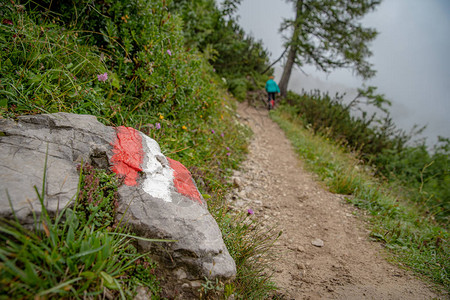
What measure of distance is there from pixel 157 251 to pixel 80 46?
2.73 m

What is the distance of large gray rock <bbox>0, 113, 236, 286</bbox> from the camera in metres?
1.29

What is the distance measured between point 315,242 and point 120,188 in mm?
2588

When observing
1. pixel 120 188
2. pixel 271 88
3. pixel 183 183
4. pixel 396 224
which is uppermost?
pixel 271 88

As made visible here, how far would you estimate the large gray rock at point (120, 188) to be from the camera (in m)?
1.29

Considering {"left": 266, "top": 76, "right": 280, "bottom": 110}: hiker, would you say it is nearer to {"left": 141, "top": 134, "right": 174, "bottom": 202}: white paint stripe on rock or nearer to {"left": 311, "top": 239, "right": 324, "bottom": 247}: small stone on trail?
{"left": 311, "top": 239, "right": 324, "bottom": 247}: small stone on trail

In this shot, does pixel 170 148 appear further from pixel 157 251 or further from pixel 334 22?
pixel 334 22

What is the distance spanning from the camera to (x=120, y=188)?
1.68 m

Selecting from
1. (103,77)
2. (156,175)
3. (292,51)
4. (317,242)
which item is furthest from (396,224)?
(292,51)

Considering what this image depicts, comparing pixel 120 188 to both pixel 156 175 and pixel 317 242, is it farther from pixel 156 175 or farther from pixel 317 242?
pixel 317 242

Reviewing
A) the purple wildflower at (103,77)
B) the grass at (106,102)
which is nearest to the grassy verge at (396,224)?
the grass at (106,102)

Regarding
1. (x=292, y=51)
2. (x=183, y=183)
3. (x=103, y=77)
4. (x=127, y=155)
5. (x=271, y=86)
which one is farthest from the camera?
(x=292, y=51)

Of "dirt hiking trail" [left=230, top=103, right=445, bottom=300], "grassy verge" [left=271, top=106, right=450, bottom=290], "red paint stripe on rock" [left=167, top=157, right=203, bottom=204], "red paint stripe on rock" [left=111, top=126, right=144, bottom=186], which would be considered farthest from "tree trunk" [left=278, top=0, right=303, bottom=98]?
"red paint stripe on rock" [left=111, top=126, right=144, bottom=186]

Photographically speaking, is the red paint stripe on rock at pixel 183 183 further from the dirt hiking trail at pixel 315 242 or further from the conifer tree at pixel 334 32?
the conifer tree at pixel 334 32

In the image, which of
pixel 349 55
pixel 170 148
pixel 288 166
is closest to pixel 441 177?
pixel 288 166
